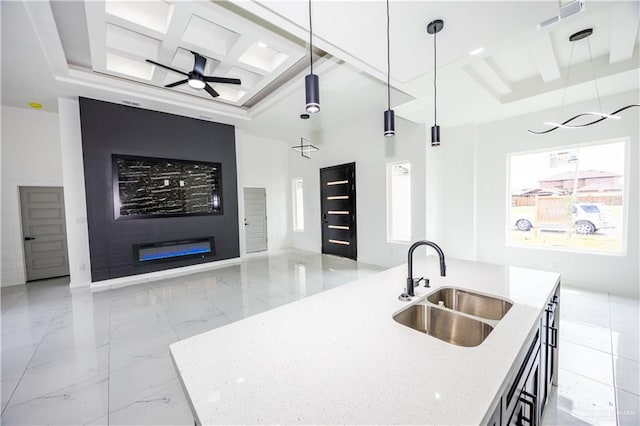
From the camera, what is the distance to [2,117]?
4.70 metres

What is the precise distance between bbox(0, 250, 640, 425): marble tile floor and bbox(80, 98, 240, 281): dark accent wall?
71cm

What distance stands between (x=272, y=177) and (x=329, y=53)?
17.1 feet

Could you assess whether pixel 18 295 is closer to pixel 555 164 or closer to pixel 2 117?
pixel 2 117

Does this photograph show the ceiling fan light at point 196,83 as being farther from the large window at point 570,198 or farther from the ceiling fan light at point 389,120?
the large window at point 570,198

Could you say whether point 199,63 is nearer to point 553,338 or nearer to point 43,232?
point 553,338

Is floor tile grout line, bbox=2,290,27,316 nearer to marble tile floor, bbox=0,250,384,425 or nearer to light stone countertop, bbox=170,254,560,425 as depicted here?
marble tile floor, bbox=0,250,384,425

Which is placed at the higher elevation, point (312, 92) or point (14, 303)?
point (312, 92)

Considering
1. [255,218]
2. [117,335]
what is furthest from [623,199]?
[255,218]

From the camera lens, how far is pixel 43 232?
5219mm

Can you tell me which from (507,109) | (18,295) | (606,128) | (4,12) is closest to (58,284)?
(18,295)

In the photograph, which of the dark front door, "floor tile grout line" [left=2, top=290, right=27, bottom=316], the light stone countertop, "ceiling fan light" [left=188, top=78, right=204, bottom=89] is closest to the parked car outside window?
the dark front door

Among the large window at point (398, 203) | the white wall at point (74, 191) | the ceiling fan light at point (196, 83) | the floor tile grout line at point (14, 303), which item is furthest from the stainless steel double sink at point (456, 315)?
the white wall at point (74, 191)

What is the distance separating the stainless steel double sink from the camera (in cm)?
138

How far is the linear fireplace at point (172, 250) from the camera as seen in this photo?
4980 millimetres
